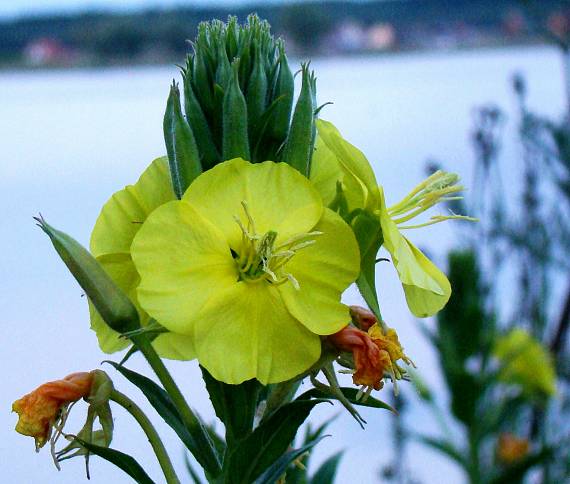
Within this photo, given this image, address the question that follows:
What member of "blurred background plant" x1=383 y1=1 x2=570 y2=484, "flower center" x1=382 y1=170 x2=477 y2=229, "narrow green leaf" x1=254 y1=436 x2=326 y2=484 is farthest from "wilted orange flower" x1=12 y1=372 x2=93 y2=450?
"blurred background plant" x1=383 y1=1 x2=570 y2=484

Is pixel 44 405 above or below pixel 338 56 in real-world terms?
below

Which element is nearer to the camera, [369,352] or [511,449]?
[369,352]

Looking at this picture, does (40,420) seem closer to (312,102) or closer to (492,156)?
(312,102)

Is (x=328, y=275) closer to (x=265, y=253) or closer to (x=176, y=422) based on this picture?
(x=265, y=253)

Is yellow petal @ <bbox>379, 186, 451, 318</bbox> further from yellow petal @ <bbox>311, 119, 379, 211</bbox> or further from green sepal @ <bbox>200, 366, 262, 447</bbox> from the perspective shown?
green sepal @ <bbox>200, 366, 262, 447</bbox>

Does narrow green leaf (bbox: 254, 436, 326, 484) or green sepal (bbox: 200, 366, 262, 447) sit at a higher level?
green sepal (bbox: 200, 366, 262, 447)

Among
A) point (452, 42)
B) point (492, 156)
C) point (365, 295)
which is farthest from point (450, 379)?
point (365, 295)

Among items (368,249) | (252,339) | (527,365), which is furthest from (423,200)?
(527,365)
